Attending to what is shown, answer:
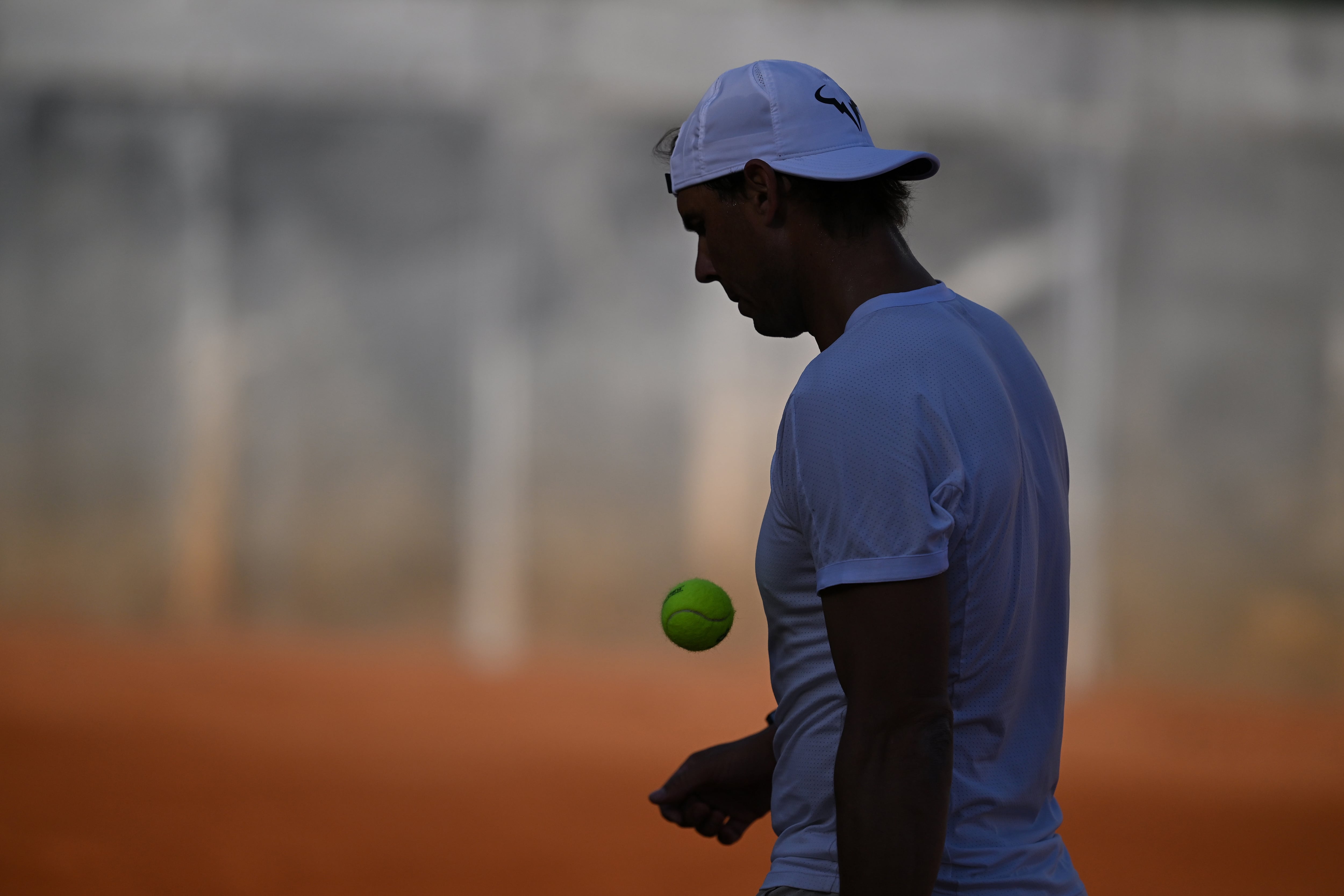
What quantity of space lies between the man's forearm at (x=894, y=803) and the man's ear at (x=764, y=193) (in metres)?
0.50

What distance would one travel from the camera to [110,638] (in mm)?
6883

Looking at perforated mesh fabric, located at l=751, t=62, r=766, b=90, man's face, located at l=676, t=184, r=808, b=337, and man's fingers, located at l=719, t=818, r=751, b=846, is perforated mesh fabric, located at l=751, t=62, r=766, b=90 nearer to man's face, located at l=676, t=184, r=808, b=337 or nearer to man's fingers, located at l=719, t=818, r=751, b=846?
man's face, located at l=676, t=184, r=808, b=337

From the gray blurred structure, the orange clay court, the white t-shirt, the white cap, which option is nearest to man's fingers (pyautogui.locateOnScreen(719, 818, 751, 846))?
the white t-shirt

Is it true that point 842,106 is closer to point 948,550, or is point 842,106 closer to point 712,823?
point 948,550

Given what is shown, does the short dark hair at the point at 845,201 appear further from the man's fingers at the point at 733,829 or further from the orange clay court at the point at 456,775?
the orange clay court at the point at 456,775

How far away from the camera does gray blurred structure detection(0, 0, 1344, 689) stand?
6969 mm

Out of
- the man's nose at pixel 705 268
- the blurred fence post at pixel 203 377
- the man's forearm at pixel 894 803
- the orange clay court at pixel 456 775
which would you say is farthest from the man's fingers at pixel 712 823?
the blurred fence post at pixel 203 377

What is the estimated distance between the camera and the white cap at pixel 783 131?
111 centimetres

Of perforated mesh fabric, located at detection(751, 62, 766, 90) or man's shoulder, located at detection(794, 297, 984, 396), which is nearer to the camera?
man's shoulder, located at detection(794, 297, 984, 396)

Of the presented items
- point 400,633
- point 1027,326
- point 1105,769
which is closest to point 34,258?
point 400,633

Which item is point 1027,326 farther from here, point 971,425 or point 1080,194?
point 971,425

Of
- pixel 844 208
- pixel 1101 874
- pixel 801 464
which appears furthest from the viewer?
pixel 1101 874

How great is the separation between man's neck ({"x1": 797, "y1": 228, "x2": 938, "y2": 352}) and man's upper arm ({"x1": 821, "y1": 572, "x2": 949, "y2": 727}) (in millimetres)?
278

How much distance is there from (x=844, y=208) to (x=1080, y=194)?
658cm
